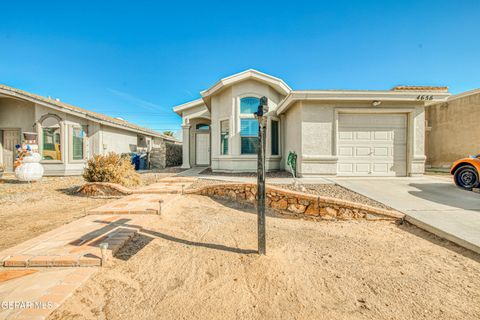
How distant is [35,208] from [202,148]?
8.96m

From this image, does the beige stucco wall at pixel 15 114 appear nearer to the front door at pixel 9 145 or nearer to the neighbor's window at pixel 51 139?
the front door at pixel 9 145

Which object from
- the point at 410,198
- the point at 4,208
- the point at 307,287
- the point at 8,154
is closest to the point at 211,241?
the point at 307,287

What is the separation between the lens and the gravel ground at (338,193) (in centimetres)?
462

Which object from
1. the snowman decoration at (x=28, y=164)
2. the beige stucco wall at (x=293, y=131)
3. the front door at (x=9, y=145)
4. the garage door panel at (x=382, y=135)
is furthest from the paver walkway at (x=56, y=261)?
the front door at (x=9, y=145)

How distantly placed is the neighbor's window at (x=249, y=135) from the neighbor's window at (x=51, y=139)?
9196 mm

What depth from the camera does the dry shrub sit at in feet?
21.7

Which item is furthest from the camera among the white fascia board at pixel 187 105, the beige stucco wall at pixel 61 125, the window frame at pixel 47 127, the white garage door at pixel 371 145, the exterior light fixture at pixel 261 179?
the white fascia board at pixel 187 105

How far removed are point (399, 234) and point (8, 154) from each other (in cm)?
1671

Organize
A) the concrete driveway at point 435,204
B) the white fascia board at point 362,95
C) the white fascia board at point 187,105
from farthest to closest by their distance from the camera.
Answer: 1. the white fascia board at point 187,105
2. the white fascia board at point 362,95
3. the concrete driveway at point 435,204

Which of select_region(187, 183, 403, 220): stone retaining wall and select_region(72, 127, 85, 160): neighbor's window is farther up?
select_region(72, 127, 85, 160): neighbor's window

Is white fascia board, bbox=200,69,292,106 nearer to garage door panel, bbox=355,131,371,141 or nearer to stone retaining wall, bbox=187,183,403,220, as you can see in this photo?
garage door panel, bbox=355,131,371,141

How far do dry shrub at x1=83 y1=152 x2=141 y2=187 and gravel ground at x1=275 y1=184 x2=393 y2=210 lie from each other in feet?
19.2

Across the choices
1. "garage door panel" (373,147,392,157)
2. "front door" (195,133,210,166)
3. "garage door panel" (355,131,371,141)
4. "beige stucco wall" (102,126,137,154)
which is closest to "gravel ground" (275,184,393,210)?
"garage door panel" (355,131,371,141)

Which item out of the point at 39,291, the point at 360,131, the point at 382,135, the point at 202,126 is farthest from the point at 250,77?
the point at 39,291
